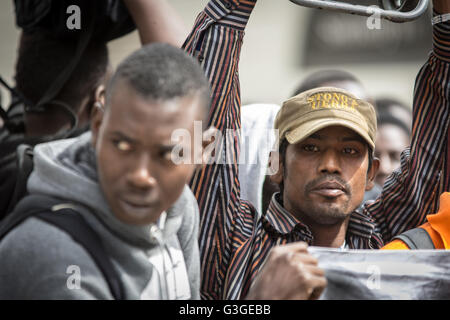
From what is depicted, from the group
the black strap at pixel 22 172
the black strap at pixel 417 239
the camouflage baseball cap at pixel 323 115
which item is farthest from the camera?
the camouflage baseball cap at pixel 323 115

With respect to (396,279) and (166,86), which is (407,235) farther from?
(166,86)

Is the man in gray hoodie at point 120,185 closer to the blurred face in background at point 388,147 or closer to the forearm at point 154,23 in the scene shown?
the forearm at point 154,23

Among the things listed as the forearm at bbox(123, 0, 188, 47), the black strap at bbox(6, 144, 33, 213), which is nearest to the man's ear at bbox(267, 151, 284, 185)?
the forearm at bbox(123, 0, 188, 47)

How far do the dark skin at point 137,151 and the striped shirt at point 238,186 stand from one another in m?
0.54

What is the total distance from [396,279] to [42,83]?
4.66ft

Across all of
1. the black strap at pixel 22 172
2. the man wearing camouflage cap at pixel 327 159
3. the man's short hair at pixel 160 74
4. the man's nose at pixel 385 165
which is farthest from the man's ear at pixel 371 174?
the man's nose at pixel 385 165

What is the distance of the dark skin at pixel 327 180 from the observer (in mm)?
1983

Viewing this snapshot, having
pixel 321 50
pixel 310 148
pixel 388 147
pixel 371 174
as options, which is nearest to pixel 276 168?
pixel 310 148

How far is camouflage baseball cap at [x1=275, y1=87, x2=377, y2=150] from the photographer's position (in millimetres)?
2025

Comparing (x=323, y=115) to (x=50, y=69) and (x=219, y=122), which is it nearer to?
(x=219, y=122)

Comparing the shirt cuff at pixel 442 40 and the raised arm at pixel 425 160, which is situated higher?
the shirt cuff at pixel 442 40

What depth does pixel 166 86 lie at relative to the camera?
4.54ft

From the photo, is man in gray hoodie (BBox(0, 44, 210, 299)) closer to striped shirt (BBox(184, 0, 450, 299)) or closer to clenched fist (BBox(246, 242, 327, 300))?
clenched fist (BBox(246, 242, 327, 300))

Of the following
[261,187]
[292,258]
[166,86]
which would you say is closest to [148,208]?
[166,86]
